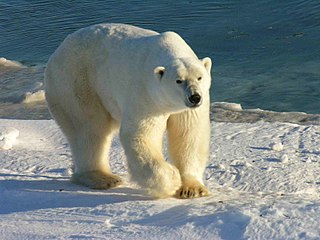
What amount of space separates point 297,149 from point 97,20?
8086 millimetres

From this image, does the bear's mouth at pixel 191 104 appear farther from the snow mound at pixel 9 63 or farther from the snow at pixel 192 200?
the snow mound at pixel 9 63

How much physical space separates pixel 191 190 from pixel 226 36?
7721 mm

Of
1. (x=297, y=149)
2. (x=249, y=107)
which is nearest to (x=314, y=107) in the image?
(x=249, y=107)

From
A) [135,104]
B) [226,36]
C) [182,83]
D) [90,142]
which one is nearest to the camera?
[182,83]

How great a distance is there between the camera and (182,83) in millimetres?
4660

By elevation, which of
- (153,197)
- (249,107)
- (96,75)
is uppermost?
(96,75)

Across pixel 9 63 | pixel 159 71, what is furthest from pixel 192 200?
pixel 9 63

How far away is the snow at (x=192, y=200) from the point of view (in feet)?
13.9

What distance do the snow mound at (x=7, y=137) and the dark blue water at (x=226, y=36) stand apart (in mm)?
3467

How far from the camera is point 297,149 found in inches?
268

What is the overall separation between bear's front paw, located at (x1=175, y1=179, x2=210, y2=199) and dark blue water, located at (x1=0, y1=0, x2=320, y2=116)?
4595 millimetres

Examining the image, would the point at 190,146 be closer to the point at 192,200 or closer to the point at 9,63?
the point at 192,200

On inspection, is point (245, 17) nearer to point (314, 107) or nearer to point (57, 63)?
point (314, 107)

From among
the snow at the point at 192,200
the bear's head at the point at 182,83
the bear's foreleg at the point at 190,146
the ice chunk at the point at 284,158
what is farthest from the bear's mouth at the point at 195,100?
the ice chunk at the point at 284,158
